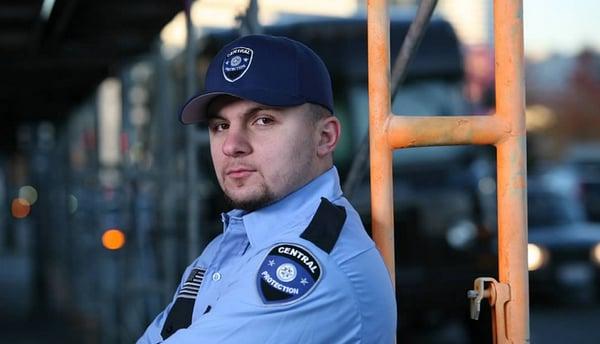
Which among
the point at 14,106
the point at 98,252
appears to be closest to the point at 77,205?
the point at 14,106

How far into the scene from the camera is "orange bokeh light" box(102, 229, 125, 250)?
964 cm

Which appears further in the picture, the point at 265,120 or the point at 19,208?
the point at 19,208

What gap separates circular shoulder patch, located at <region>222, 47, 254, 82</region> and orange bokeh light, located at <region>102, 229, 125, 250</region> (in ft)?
24.4

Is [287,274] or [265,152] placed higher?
[265,152]

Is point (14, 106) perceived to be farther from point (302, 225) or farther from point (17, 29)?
point (302, 225)

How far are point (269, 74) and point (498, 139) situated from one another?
0.50 metres

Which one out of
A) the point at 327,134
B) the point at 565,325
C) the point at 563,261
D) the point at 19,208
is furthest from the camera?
the point at 19,208

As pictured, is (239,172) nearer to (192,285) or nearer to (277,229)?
(277,229)

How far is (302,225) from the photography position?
2.12 metres

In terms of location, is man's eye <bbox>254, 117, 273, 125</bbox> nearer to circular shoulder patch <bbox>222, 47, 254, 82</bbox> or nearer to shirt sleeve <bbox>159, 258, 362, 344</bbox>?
circular shoulder patch <bbox>222, 47, 254, 82</bbox>

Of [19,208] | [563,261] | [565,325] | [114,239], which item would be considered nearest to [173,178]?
[114,239]

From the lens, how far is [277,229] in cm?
218

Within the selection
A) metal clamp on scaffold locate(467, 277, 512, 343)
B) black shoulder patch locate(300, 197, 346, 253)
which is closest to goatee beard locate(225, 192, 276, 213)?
black shoulder patch locate(300, 197, 346, 253)

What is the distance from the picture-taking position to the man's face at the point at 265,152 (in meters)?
2.21
